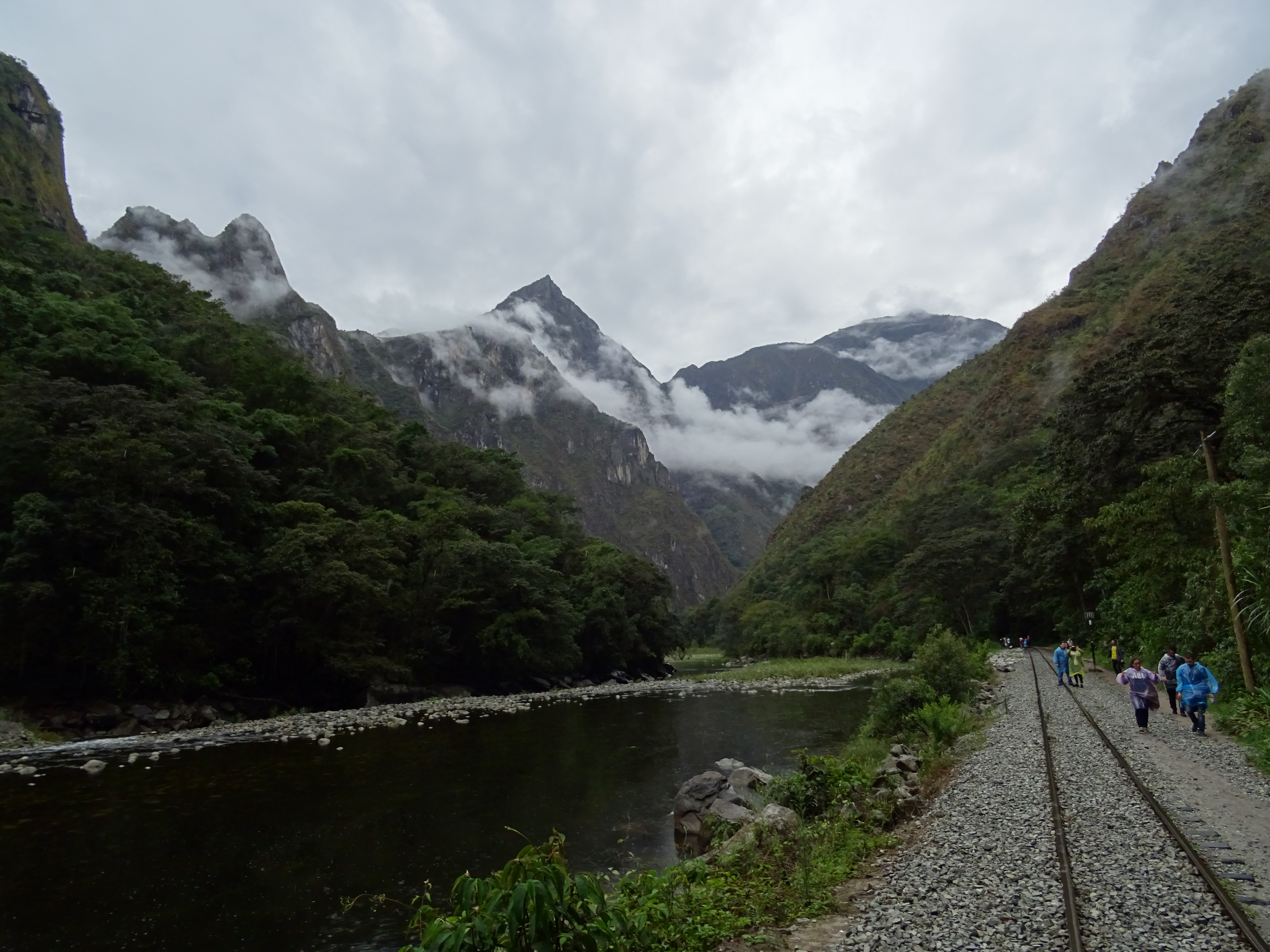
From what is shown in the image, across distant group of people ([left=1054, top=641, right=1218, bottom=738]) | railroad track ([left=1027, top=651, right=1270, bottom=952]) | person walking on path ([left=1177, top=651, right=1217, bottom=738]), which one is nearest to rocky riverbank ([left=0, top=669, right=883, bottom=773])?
railroad track ([left=1027, top=651, right=1270, bottom=952])

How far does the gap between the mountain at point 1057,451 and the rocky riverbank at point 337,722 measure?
55.0 ft

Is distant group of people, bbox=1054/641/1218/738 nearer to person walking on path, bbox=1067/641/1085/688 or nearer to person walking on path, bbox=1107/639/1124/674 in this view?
person walking on path, bbox=1067/641/1085/688

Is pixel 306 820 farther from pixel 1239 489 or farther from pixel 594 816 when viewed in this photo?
pixel 1239 489

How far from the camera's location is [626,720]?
2986 cm

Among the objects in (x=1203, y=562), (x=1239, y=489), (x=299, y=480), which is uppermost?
(x=299, y=480)

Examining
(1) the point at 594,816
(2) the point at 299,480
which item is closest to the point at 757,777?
(1) the point at 594,816

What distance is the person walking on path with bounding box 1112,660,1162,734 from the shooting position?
53.4 feet

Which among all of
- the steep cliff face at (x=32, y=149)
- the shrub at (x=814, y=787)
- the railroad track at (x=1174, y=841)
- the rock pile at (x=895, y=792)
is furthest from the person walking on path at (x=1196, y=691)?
the steep cliff face at (x=32, y=149)

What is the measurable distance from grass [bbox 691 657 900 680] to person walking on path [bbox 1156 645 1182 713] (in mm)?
29974

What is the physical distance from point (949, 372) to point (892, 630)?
88.5 meters

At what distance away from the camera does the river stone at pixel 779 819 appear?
10.4 metres

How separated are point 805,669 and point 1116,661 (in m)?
24.1

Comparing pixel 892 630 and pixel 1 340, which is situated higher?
pixel 1 340

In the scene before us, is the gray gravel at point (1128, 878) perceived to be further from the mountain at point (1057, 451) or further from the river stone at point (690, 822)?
the mountain at point (1057, 451)
